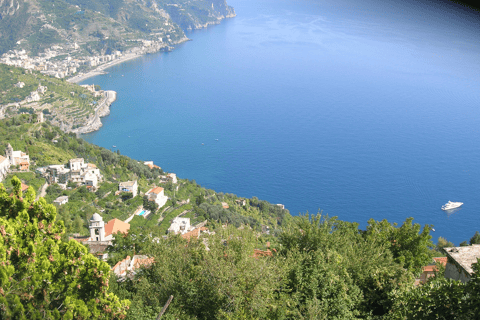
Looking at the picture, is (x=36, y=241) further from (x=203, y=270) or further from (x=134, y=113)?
(x=134, y=113)

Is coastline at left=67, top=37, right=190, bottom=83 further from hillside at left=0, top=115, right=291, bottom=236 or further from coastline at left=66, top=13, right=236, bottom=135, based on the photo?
hillside at left=0, top=115, right=291, bottom=236

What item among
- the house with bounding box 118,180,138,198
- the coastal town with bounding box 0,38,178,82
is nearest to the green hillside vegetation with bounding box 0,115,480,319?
the house with bounding box 118,180,138,198

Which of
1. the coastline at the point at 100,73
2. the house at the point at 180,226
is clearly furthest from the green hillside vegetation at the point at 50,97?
the house at the point at 180,226

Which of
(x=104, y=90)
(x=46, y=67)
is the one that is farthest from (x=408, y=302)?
(x=46, y=67)

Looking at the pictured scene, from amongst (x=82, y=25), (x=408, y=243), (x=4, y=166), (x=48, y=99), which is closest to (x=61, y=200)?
(x=4, y=166)

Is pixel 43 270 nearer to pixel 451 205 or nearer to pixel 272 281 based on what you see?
pixel 272 281

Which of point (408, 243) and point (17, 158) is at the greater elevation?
point (408, 243)
